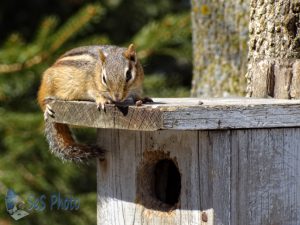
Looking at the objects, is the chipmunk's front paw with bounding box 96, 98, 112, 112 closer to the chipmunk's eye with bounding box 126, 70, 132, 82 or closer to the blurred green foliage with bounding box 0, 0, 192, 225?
the chipmunk's eye with bounding box 126, 70, 132, 82

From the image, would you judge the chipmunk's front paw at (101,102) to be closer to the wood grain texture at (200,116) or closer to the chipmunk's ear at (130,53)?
the wood grain texture at (200,116)

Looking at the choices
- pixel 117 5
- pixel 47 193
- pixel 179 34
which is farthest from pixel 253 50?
pixel 117 5

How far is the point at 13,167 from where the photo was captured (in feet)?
19.3

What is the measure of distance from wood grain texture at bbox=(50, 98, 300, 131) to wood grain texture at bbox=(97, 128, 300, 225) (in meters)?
0.07

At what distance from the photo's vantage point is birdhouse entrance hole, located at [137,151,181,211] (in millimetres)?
3445

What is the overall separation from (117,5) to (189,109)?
17.4ft

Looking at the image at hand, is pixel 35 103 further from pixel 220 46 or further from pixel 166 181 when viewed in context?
pixel 166 181

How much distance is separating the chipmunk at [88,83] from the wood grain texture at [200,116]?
118mm

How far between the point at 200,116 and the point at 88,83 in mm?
945

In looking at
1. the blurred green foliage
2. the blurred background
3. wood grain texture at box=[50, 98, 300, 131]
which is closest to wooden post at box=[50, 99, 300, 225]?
wood grain texture at box=[50, 98, 300, 131]

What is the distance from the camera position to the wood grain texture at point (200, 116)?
296 cm

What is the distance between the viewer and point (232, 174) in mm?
3096

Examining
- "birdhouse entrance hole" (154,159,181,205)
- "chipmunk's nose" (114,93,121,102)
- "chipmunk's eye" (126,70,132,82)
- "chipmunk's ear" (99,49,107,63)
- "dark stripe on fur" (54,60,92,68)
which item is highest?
"chipmunk's ear" (99,49,107,63)

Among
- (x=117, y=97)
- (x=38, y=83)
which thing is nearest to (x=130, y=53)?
(x=117, y=97)
